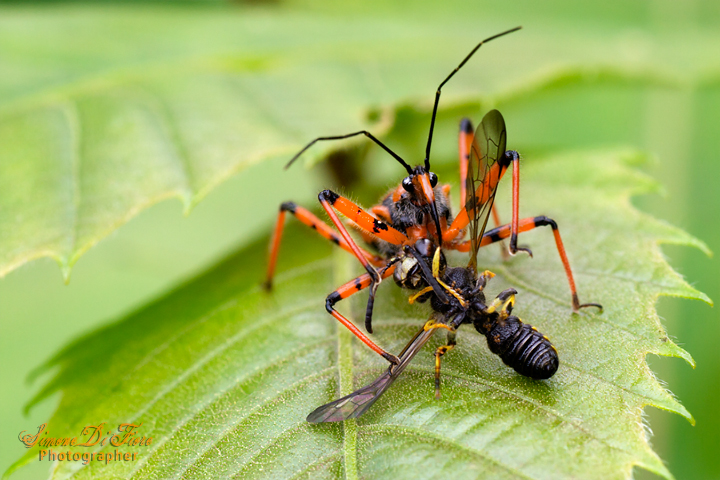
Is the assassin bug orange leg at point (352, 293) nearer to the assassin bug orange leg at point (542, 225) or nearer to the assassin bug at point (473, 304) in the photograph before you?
the assassin bug at point (473, 304)

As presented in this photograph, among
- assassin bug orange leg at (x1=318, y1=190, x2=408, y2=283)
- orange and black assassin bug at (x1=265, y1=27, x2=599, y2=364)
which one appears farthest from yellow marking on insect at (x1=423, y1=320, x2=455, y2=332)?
assassin bug orange leg at (x1=318, y1=190, x2=408, y2=283)

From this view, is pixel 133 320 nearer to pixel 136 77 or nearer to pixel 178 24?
pixel 136 77

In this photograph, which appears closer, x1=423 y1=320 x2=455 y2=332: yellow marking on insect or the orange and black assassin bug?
x1=423 y1=320 x2=455 y2=332: yellow marking on insect

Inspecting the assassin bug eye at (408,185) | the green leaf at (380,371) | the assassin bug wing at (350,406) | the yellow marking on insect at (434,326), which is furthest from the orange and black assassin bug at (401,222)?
the assassin bug wing at (350,406)

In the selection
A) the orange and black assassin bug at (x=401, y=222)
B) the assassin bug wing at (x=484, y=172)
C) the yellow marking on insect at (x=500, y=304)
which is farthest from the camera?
the orange and black assassin bug at (x=401, y=222)

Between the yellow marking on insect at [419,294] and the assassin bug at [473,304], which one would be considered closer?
the assassin bug at [473,304]

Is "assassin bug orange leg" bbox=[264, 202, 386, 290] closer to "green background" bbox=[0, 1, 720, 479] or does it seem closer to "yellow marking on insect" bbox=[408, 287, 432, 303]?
"yellow marking on insect" bbox=[408, 287, 432, 303]

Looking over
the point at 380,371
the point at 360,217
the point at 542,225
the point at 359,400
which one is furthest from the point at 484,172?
the point at 359,400

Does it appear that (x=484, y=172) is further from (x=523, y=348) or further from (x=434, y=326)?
(x=523, y=348)
